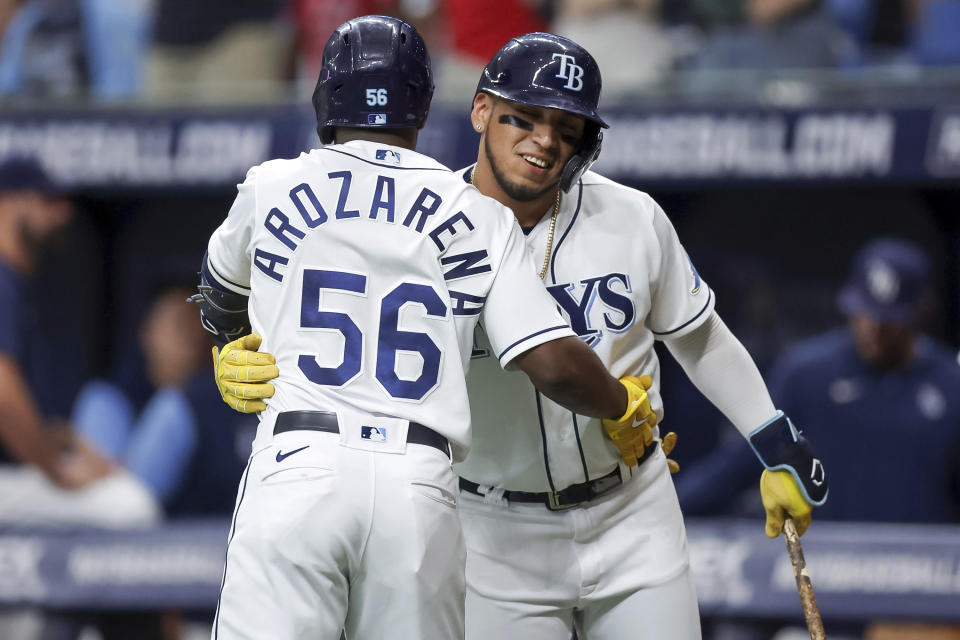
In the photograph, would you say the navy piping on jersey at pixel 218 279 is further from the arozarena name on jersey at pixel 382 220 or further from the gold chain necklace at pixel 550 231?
the gold chain necklace at pixel 550 231

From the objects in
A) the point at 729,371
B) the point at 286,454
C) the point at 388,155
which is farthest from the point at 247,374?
the point at 729,371

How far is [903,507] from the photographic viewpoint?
5207mm

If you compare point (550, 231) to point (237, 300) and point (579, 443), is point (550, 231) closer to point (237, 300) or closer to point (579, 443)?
point (579, 443)

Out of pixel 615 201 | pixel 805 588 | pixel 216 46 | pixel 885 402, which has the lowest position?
pixel 885 402

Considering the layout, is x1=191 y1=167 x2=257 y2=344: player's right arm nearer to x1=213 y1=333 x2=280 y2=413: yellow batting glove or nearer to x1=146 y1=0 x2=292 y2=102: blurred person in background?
x1=213 y1=333 x2=280 y2=413: yellow batting glove

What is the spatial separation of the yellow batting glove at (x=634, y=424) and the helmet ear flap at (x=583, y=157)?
1.42 ft

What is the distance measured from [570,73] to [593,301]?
48cm

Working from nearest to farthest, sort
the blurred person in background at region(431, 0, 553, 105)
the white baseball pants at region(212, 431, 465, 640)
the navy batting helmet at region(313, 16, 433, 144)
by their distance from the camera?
the white baseball pants at region(212, 431, 465, 640) → the navy batting helmet at region(313, 16, 433, 144) → the blurred person in background at region(431, 0, 553, 105)

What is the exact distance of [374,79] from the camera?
268cm

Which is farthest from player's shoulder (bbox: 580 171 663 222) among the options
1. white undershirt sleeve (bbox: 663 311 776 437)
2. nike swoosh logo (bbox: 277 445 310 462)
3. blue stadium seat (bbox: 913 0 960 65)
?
blue stadium seat (bbox: 913 0 960 65)

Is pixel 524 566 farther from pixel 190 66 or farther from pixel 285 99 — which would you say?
pixel 190 66

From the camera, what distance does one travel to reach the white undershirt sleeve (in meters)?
3.09

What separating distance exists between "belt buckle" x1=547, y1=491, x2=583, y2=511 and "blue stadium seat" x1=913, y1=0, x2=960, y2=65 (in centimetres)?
317

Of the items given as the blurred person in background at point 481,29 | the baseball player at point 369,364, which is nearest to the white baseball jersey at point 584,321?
the baseball player at point 369,364
